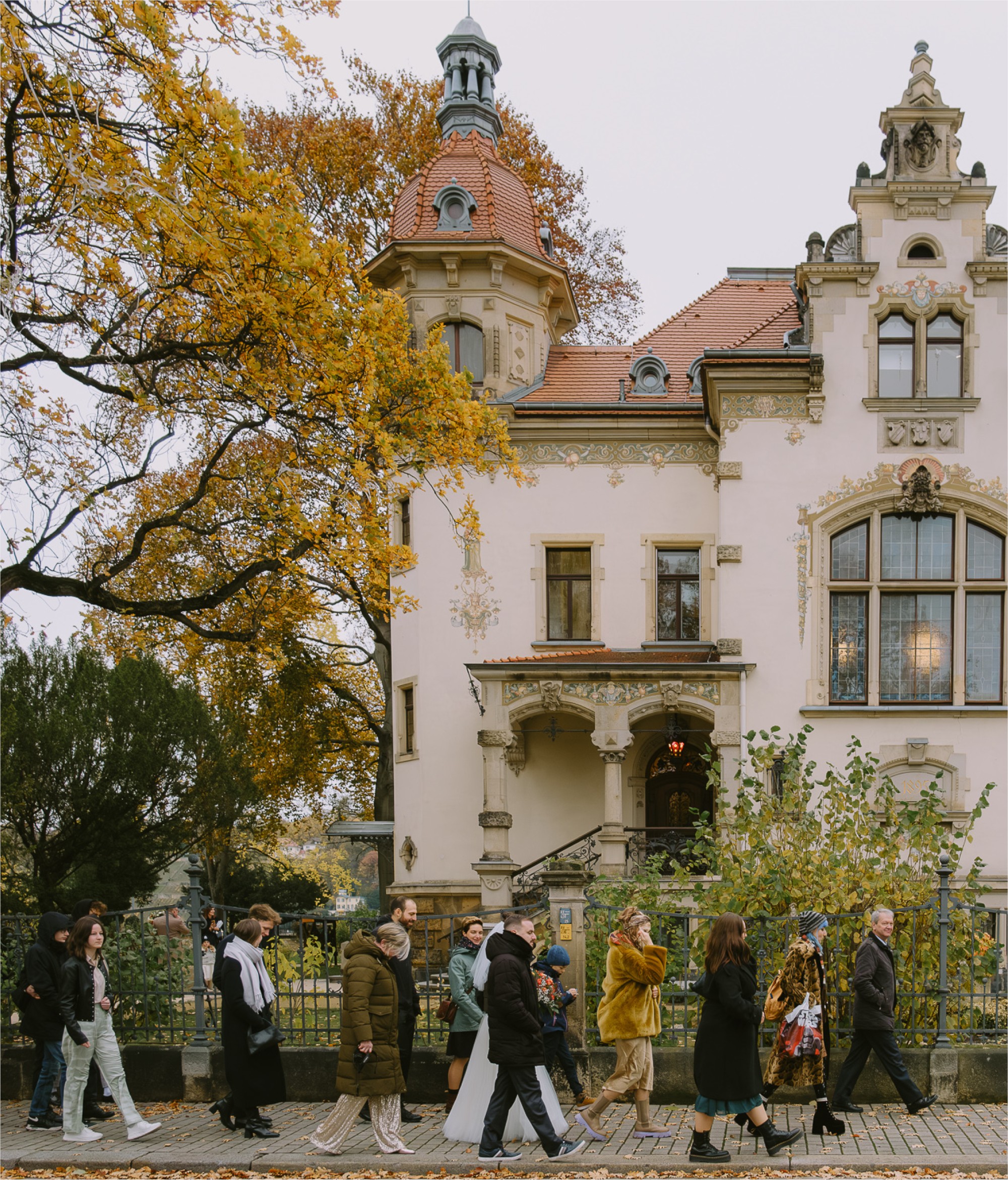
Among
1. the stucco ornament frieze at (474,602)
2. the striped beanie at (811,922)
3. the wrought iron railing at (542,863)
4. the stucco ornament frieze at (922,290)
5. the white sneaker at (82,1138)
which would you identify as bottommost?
the wrought iron railing at (542,863)

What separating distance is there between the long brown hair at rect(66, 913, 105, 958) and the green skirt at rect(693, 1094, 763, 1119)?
4.77 meters

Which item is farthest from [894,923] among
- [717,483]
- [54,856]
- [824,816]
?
[54,856]

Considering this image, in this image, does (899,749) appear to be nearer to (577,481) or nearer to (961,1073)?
(577,481)

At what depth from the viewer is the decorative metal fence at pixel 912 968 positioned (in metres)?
11.1

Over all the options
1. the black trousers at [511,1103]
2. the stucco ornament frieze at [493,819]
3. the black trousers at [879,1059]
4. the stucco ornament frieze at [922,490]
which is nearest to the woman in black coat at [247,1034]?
the black trousers at [511,1103]

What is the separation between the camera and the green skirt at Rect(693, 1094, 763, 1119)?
881 centimetres

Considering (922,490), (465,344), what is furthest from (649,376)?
(922,490)

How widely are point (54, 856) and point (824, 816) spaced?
62.3 feet

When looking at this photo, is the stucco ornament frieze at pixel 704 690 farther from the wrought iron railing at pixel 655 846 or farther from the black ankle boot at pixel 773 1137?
the black ankle boot at pixel 773 1137

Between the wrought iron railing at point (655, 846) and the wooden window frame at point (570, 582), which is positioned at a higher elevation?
the wooden window frame at point (570, 582)

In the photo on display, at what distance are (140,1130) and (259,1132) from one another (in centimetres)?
92

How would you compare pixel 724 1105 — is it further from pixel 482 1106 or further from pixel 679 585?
pixel 679 585

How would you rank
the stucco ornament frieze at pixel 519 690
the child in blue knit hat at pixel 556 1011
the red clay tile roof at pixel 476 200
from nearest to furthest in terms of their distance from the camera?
the child in blue knit hat at pixel 556 1011 → the stucco ornament frieze at pixel 519 690 → the red clay tile roof at pixel 476 200

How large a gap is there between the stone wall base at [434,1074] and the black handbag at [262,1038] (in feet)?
4.55
